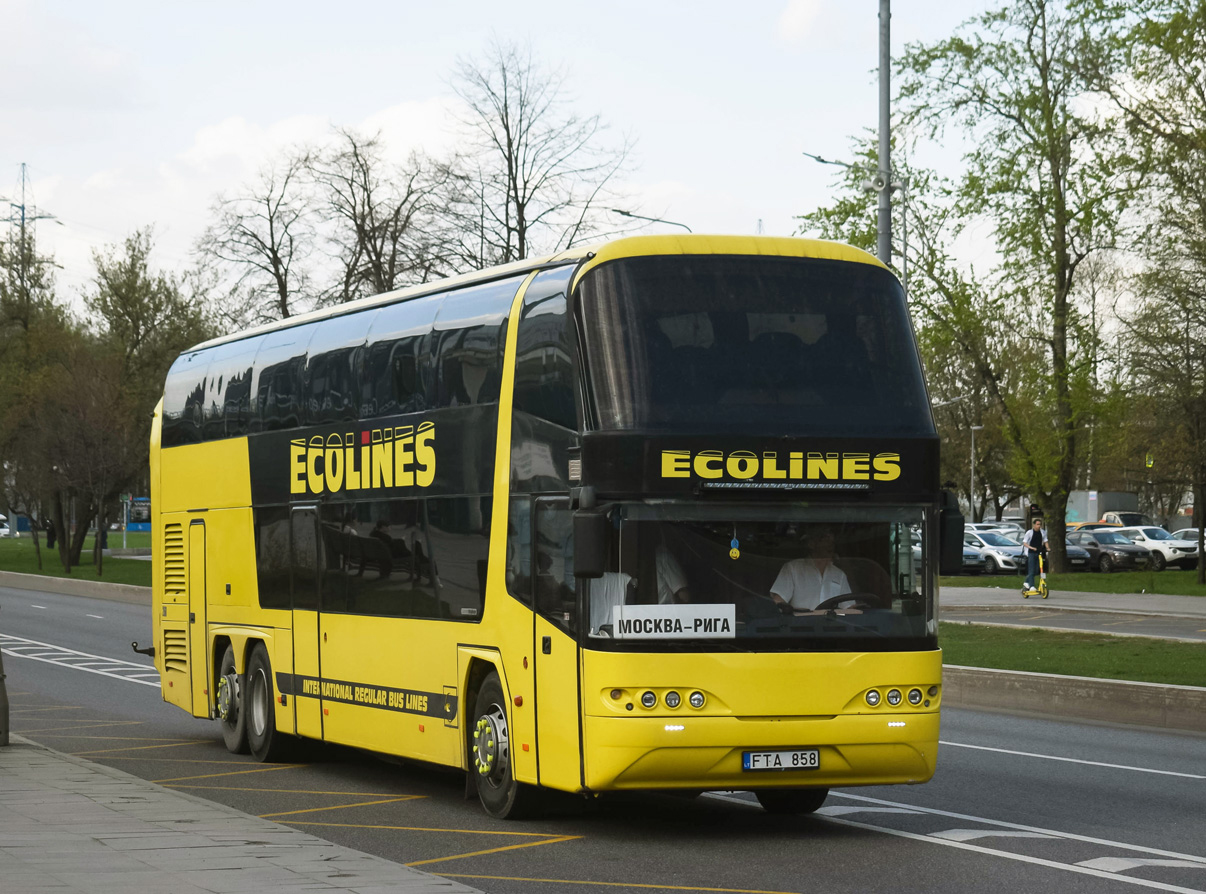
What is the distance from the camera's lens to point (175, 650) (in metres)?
17.7

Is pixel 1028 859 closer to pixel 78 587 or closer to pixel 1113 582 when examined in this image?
pixel 1113 582

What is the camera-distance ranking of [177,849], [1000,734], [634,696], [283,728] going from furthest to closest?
[1000,734] < [283,728] < [634,696] < [177,849]

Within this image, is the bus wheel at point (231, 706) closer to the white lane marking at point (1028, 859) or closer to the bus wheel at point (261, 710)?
the bus wheel at point (261, 710)

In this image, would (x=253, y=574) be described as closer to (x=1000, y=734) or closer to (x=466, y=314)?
(x=466, y=314)

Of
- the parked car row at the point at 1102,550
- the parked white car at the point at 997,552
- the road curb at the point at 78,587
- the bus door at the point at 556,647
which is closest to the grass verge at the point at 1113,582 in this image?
the parked white car at the point at 997,552

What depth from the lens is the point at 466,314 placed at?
1221 centimetres

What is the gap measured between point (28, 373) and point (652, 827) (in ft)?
199

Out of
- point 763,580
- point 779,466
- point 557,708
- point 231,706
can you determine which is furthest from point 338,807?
point 231,706

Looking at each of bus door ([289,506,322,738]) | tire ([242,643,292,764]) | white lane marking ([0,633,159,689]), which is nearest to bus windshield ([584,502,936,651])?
bus door ([289,506,322,738])

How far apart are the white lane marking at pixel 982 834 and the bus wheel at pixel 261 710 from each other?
675cm

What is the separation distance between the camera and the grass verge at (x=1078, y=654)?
2086 centimetres

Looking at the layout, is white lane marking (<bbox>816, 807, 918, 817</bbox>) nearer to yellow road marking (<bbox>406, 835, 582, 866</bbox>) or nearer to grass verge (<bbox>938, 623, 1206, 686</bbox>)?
yellow road marking (<bbox>406, 835, 582, 866</bbox>)

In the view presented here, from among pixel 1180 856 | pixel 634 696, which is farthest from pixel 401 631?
pixel 1180 856

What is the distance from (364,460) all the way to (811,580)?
180 inches
